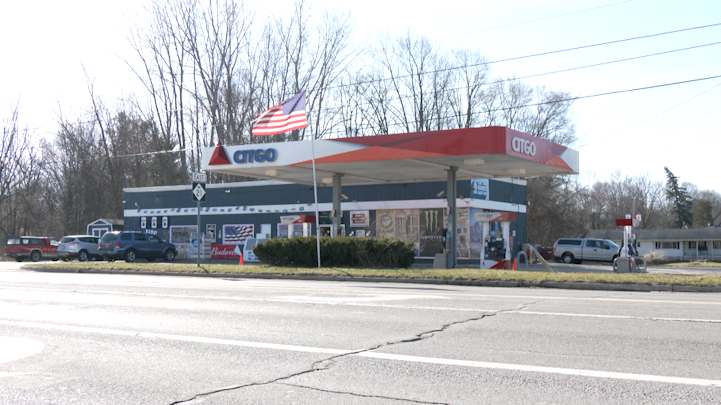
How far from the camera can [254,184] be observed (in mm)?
37750

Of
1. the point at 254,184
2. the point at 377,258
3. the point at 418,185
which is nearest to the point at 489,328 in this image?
the point at 377,258

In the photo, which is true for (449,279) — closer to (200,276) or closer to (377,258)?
(377,258)

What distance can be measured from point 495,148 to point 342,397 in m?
17.5

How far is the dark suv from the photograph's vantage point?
3481cm

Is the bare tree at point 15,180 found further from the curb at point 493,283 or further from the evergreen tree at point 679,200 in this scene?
the evergreen tree at point 679,200

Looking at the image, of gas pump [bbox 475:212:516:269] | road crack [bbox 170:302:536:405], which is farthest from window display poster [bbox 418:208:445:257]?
road crack [bbox 170:302:536:405]

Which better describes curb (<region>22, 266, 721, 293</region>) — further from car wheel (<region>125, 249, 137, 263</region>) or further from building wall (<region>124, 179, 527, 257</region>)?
car wheel (<region>125, 249, 137, 263</region>)

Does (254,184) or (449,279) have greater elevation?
(254,184)

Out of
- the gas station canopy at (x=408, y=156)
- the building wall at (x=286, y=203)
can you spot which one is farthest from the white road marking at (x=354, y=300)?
the building wall at (x=286, y=203)

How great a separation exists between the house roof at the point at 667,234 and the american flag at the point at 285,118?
48204mm

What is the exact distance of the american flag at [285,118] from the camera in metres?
23.7

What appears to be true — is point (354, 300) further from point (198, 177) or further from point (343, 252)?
point (198, 177)

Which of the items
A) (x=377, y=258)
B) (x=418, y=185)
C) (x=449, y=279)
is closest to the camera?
(x=449, y=279)

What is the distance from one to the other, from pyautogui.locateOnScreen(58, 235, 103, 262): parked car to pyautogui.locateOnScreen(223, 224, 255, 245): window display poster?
730 centimetres
